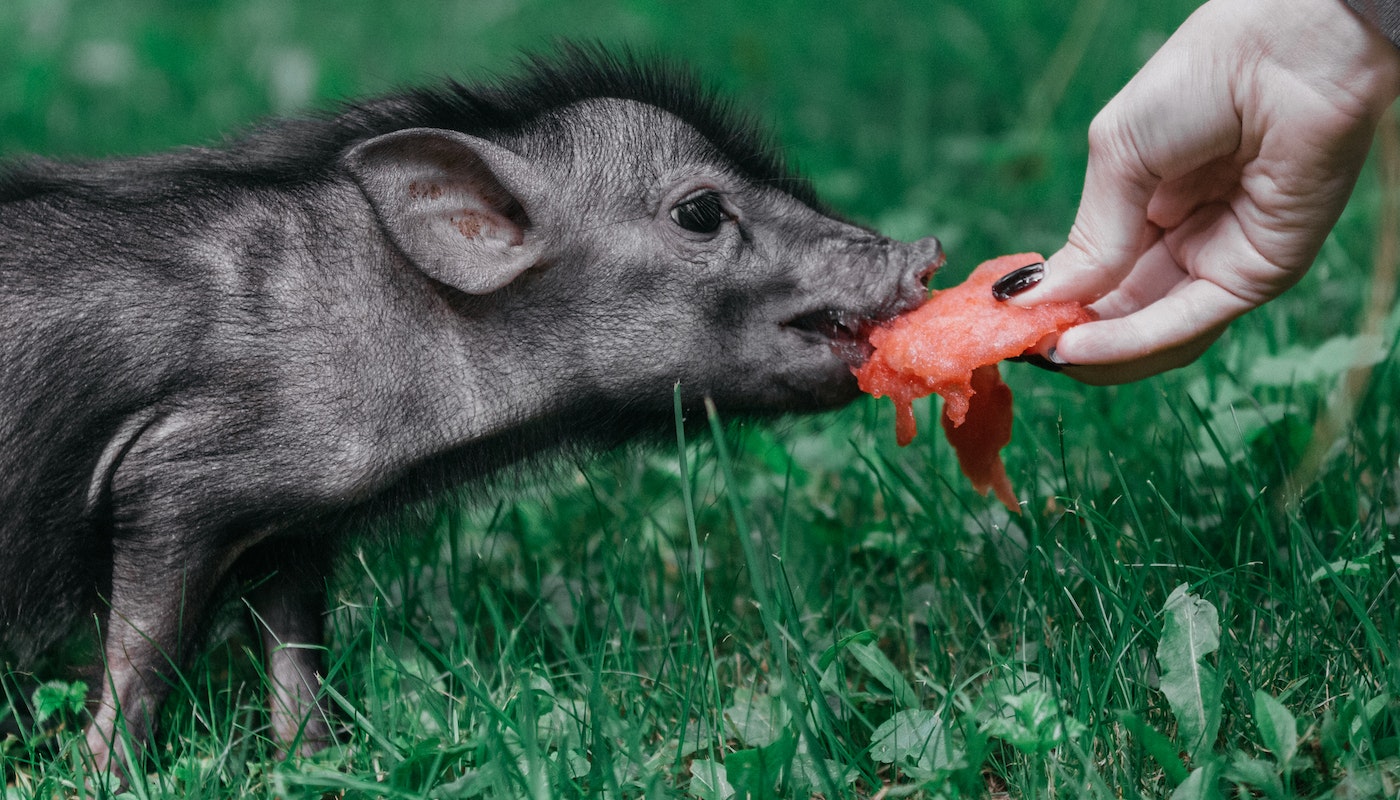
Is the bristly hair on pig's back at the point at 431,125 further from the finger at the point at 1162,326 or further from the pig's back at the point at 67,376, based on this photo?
the finger at the point at 1162,326

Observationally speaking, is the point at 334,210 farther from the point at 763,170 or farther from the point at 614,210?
the point at 763,170

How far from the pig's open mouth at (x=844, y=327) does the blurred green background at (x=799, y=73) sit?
2403 mm

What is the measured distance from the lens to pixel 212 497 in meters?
2.80

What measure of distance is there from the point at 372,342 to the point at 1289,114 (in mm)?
1808

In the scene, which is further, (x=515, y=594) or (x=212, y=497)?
(x=515, y=594)

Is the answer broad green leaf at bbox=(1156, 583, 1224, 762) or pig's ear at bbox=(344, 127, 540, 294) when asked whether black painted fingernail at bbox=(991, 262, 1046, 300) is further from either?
pig's ear at bbox=(344, 127, 540, 294)

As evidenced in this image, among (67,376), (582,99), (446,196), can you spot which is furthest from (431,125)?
(67,376)

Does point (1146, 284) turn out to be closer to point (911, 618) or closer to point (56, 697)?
point (911, 618)

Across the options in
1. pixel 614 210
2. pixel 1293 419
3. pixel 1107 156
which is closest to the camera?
pixel 1107 156

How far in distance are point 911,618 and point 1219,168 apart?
1154 mm

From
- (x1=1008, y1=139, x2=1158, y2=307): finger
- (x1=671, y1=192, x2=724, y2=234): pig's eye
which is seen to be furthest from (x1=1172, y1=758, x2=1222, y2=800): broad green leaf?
(x1=671, y1=192, x2=724, y2=234): pig's eye

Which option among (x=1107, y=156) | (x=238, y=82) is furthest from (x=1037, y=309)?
(x=238, y=82)

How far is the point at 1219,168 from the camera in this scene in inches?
108

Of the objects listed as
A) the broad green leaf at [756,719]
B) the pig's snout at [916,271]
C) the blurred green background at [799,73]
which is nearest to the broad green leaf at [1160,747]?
the broad green leaf at [756,719]
